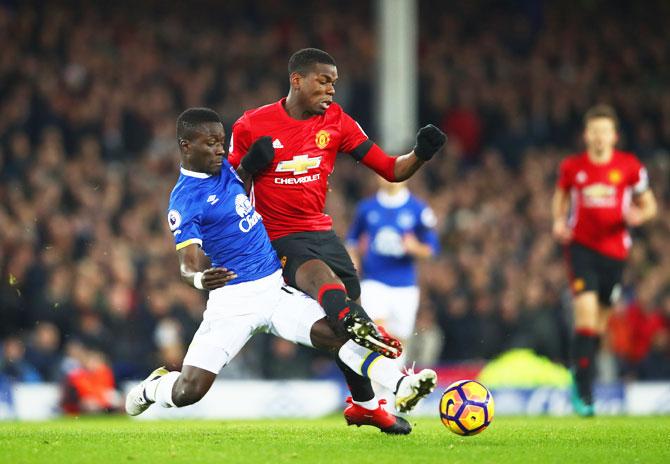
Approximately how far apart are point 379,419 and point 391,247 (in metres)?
5.15

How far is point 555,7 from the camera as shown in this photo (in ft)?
75.0

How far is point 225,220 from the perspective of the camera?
7.81 meters

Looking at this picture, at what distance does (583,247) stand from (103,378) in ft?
18.9

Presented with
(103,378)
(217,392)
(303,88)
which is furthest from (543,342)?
(303,88)

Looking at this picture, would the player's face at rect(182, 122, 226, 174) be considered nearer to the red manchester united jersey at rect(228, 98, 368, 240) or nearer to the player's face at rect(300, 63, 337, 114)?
the red manchester united jersey at rect(228, 98, 368, 240)

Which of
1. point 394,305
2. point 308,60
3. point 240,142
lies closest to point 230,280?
point 240,142

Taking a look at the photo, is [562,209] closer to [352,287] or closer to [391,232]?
[391,232]

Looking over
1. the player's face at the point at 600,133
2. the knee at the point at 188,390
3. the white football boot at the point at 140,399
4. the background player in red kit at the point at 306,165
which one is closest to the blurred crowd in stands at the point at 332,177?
the player's face at the point at 600,133

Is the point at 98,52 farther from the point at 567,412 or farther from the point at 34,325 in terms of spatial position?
the point at 567,412

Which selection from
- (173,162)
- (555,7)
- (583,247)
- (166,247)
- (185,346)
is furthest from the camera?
(555,7)

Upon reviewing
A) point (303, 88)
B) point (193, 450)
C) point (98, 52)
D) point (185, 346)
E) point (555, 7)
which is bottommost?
point (193, 450)

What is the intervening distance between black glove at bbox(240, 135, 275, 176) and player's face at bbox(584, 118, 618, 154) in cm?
413

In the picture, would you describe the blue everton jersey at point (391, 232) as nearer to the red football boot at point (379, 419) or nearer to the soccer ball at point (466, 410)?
the red football boot at point (379, 419)

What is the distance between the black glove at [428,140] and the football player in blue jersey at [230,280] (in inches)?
38.9
